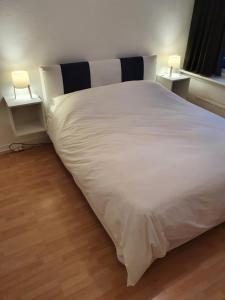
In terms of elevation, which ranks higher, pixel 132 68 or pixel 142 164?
pixel 132 68

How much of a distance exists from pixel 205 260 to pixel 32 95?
7.08 ft

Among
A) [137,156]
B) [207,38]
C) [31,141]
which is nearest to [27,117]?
[31,141]

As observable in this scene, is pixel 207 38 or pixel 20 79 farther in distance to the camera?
pixel 207 38

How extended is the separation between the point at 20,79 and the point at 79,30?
81cm

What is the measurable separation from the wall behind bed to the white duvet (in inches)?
21.0

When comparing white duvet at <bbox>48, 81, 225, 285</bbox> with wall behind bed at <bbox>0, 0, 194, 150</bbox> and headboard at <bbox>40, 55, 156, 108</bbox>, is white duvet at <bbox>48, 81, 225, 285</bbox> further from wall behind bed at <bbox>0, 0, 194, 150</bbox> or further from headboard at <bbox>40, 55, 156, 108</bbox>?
wall behind bed at <bbox>0, 0, 194, 150</bbox>

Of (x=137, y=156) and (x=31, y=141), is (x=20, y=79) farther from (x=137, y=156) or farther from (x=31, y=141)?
(x=137, y=156)

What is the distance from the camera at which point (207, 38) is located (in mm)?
2857

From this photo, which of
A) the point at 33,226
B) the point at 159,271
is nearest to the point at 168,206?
the point at 159,271

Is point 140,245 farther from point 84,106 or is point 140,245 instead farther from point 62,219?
point 84,106

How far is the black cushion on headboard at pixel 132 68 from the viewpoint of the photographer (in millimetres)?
2671

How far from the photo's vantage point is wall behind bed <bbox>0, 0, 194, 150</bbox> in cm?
212

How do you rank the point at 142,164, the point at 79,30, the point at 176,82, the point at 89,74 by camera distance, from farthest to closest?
1. the point at 176,82
2. the point at 89,74
3. the point at 79,30
4. the point at 142,164

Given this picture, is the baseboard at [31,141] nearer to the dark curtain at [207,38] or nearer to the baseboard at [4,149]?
the baseboard at [4,149]
